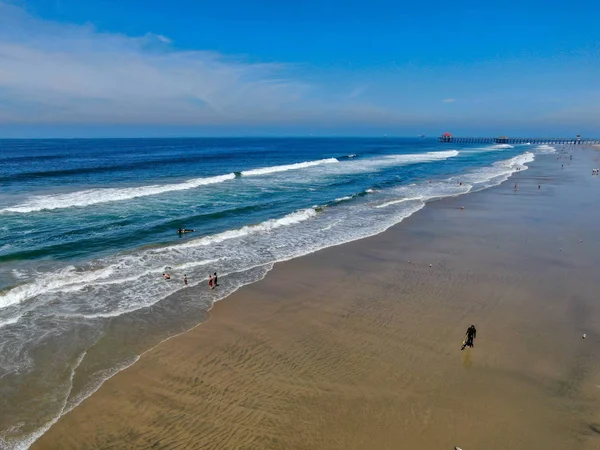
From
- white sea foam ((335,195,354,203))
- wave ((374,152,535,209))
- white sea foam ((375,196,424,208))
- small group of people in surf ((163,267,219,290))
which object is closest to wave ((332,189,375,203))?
white sea foam ((335,195,354,203))

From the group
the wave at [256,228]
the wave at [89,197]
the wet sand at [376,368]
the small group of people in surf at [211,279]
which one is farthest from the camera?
the wave at [89,197]

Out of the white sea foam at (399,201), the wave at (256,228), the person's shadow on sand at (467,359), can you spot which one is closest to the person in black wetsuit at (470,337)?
the person's shadow on sand at (467,359)

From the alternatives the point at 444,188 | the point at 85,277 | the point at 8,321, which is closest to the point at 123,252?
the point at 85,277

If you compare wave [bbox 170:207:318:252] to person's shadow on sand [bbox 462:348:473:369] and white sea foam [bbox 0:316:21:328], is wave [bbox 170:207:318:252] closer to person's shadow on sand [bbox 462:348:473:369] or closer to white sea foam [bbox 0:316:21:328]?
white sea foam [bbox 0:316:21:328]

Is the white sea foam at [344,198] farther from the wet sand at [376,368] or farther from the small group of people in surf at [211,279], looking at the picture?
the small group of people in surf at [211,279]

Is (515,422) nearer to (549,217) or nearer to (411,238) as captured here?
(411,238)

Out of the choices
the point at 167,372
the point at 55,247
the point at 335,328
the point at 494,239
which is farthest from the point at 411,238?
the point at 55,247

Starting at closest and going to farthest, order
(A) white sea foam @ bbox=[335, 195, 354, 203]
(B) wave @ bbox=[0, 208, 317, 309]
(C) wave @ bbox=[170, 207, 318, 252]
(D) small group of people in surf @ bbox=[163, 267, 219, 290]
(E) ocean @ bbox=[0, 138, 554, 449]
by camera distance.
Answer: (E) ocean @ bbox=[0, 138, 554, 449] < (B) wave @ bbox=[0, 208, 317, 309] < (D) small group of people in surf @ bbox=[163, 267, 219, 290] < (C) wave @ bbox=[170, 207, 318, 252] < (A) white sea foam @ bbox=[335, 195, 354, 203]
